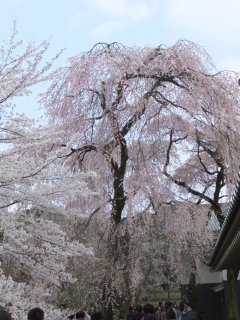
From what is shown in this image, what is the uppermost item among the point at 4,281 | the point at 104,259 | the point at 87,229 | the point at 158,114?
the point at 158,114

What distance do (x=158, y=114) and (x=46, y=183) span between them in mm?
5799

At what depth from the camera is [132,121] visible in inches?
406

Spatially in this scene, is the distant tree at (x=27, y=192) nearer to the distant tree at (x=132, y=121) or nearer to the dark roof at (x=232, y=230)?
the dark roof at (x=232, y=230)

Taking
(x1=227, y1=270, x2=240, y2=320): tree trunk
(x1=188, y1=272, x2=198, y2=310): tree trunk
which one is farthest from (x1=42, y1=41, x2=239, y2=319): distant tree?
(x1=188, y1=272, x2=198, y2=310): tree trunk

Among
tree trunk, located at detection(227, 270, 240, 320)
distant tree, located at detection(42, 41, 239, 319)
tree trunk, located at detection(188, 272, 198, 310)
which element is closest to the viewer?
distant tree, located at detection(42, 41, 239, 319)

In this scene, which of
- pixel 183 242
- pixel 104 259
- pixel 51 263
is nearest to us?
pixel 51 263

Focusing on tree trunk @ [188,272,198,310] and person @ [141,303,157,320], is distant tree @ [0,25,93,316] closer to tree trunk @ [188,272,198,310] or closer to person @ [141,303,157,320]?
person @ [141,303,157,320]

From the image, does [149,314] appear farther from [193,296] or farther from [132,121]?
[193,296]

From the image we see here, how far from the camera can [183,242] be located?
38.6 feet

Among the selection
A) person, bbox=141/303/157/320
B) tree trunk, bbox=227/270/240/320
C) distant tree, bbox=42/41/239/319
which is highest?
distant tree, bbox=42/41/239/319

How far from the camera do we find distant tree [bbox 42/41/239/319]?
1015cm

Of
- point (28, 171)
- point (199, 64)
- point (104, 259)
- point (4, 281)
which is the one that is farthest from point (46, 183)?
point (199, 64)

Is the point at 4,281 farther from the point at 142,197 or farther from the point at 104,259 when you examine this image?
the point at 142,197

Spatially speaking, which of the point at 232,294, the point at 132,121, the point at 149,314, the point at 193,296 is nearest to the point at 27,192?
the point at 149,314
